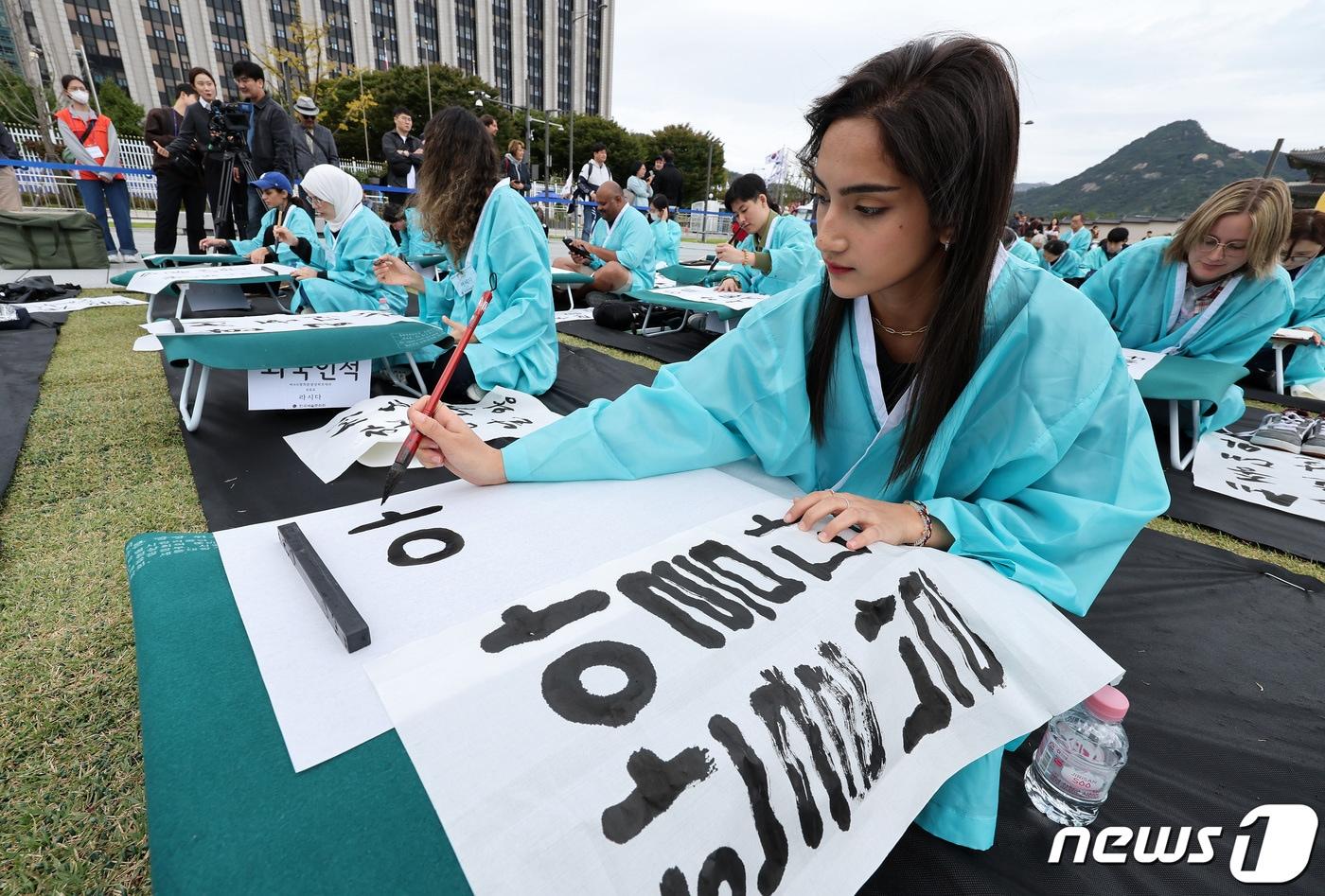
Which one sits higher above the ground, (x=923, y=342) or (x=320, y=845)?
(x=923, y=342)

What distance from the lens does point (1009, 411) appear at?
99 cm

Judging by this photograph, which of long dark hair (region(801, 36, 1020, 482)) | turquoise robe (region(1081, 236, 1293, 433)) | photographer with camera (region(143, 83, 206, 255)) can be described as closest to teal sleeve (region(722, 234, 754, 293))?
turquoise robe (region(1081, 236, 1293, 433))

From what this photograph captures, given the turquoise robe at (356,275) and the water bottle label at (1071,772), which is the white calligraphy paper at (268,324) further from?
the water bottle label at (1071,772)

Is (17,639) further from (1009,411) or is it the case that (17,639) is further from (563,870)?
(1009,411)

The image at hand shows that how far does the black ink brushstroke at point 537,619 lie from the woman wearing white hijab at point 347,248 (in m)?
3.55

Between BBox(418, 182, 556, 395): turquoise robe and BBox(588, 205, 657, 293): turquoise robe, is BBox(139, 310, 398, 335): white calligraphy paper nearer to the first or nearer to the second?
BBox(418, 182, 556, 395): turquoise robe

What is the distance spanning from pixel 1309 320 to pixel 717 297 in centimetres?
415

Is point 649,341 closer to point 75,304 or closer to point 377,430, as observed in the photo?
point 377,430

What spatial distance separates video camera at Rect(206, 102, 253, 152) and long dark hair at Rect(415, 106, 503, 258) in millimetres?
4243

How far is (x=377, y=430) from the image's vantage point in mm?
2441

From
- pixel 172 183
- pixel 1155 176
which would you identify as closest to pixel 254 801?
pixel 172 183

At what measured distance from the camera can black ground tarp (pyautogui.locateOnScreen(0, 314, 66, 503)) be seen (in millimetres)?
2246

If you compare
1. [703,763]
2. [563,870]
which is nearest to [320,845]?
[563,870]

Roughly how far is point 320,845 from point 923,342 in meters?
0.99
